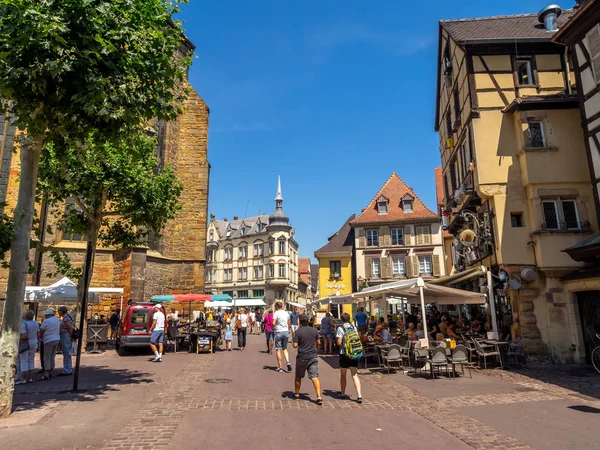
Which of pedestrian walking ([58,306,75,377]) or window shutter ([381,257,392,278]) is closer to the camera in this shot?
pedestrian walking ([58,306,75,377])

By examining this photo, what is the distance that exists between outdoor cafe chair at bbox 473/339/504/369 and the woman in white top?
37.2 ft

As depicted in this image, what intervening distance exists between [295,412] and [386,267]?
31839 mm

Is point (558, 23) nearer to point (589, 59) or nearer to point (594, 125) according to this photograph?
point (589, 59)

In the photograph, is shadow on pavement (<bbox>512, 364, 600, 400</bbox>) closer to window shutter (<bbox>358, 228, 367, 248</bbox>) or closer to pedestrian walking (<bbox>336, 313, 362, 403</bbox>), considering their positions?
pedestrian walking (<bbox>336, 313, 362, 403</bbox>)

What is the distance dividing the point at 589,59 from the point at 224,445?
14.8m

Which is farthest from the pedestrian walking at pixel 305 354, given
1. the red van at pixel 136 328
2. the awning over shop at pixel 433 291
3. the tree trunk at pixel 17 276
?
the red van at pixel 136 328

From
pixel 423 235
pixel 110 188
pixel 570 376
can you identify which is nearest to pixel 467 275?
pixel 570 376

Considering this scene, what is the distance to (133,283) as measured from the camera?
21.5 metres

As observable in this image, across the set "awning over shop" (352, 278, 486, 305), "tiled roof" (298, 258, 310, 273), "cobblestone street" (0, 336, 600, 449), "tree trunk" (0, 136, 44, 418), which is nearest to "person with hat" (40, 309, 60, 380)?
"cobblestone street" (0, 336, 600, 449)

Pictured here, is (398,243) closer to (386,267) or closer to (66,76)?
(386,267)

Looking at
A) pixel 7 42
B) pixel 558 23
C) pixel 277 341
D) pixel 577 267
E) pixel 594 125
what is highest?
pixel 558 23

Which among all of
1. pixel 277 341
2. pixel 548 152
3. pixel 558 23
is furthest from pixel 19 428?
pixel 558 23

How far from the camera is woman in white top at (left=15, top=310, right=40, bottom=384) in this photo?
32.3 feet

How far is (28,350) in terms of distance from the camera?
9883 millimetres
